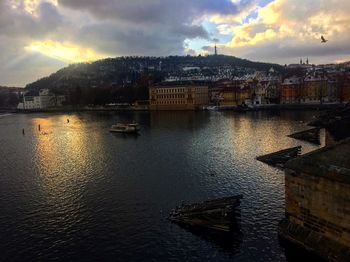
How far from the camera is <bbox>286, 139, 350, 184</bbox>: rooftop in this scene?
18734 mm

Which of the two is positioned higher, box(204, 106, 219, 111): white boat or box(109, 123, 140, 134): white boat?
box(204, 106, 219, 111): white boat

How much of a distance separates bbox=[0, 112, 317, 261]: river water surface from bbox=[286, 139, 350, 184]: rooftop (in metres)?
4.97

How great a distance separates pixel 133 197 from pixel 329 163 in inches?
688

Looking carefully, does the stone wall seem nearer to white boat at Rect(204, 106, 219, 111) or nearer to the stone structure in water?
the stone structure in water

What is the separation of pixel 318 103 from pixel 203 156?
89093 mm

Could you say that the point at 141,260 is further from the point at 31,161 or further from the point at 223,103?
the point at 223,103

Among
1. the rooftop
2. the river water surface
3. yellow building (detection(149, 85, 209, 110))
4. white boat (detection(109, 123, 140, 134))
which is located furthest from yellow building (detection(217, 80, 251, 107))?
the rooftop

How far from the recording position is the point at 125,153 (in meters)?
54.0

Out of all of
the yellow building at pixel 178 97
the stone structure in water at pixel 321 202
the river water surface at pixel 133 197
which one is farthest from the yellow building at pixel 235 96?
the stone structure in water at pixel 321 202

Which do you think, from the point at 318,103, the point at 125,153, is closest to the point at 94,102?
the point at 318,103

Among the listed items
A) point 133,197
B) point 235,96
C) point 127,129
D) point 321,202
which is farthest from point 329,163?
point 235,96

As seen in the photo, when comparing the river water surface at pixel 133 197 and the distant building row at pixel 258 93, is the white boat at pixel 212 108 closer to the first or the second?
the distant building row at pixel 258 93

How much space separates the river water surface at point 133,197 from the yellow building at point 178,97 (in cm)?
8250

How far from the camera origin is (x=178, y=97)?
147 meters
